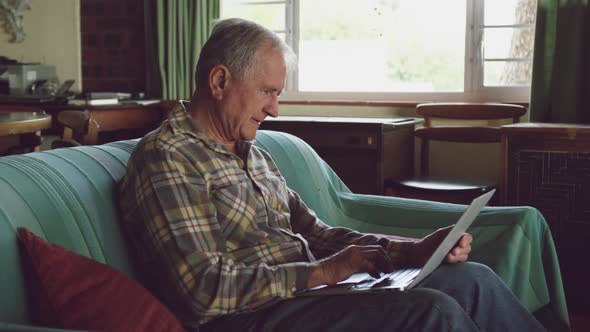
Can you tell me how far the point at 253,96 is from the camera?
1.49 metres

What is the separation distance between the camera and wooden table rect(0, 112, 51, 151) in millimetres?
2859

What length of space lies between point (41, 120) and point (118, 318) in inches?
84.0

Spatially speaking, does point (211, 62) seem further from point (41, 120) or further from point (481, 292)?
point (41, 120)

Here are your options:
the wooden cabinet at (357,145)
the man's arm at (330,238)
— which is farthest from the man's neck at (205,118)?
the wooden cabinet at (357,145)

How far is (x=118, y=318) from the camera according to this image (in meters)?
1.13

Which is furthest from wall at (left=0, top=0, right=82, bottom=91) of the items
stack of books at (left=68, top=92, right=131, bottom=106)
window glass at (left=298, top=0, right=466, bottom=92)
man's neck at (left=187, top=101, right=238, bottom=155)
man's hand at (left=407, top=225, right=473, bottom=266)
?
man's hand at (left=407, top=225, right=473, bottom=266)

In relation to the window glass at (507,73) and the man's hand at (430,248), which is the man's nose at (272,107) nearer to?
the man's hand at (430,248)

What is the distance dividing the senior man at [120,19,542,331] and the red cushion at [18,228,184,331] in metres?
0.10

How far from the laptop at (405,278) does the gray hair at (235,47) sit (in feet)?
1.55

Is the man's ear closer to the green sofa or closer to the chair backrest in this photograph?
the green sofa

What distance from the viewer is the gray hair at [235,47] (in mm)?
1462

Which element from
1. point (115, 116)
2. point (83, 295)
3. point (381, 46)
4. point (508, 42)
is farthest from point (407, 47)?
point (83, 295)

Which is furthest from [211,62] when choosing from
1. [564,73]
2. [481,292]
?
[564,73]

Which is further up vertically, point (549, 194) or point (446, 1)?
point (446, 1)
